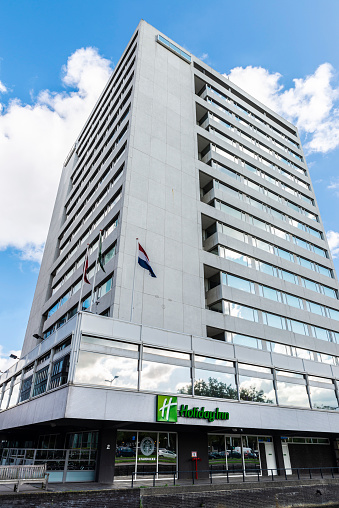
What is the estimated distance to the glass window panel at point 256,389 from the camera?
24.8 m

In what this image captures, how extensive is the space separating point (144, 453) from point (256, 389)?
9.11 metres

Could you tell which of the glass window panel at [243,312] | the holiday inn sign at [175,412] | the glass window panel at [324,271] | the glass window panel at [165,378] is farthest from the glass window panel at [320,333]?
the glass window panel at [165,378]

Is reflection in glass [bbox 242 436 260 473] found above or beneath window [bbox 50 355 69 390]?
beneath

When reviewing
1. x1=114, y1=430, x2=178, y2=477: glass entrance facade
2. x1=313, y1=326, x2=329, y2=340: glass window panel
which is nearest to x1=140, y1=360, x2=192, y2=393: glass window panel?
x1=114, y1=430, x2=178, y2=477: glass entrance facade

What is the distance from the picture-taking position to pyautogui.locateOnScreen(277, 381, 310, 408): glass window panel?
26.7 meters

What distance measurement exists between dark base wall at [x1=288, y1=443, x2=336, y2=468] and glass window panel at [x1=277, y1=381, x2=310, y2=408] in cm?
497

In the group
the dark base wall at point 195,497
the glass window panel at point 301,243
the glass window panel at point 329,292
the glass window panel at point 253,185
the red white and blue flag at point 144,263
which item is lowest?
the dark base wall at point 195,497

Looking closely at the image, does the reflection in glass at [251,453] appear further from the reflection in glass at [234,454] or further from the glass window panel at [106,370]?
the glass window panel at [106,370]

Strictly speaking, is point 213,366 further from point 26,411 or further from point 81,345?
point 26,411

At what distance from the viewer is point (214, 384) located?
A: 23562 millimetres

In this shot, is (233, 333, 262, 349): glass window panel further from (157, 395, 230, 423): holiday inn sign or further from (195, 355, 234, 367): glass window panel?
(157, 395, 230, 423): holiday inn sign

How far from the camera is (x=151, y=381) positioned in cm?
2097

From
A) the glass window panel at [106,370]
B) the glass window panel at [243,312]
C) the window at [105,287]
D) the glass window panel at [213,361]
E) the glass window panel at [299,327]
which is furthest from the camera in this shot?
the glass window panel at [299,327]

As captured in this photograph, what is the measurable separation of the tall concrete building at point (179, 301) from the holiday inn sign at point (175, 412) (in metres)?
0.09
